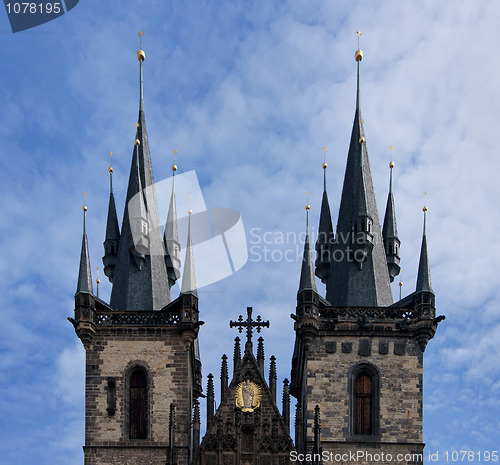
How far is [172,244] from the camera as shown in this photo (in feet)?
140

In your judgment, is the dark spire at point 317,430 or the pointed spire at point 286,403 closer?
the dark spire at point 317,430

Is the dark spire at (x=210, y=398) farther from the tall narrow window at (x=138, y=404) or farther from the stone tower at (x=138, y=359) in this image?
the tall narrow window at (x=138, y=404)

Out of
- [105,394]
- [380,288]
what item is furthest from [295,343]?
[105,394]

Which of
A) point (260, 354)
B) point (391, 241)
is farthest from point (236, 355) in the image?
point (391, 241)

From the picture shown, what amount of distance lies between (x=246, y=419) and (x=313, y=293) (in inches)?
134

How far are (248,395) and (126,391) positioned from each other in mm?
2910

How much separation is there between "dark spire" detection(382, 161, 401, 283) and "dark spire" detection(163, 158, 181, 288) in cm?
545

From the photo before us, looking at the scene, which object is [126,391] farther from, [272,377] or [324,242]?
[324,242]

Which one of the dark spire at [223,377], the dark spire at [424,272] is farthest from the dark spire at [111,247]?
the dark spire at [424,272]

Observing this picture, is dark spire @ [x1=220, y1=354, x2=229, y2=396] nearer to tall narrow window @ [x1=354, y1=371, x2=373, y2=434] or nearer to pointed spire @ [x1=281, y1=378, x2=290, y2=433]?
pointed spire @ [x1=281, y1=378, x2=290, y2=433]

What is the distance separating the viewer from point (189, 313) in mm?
39094

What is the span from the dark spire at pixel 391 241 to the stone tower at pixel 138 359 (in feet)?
17.2

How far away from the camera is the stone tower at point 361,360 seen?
1491 inches

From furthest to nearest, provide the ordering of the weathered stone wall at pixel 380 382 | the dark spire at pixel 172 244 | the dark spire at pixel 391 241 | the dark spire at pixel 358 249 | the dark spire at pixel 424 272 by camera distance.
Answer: the dark spire at pixel 172 244
the dark spire at pixel 391 241
the dark spire at pixel 358 249
the dark spire at pixel 424 272
the weathered stone wall at pixel 380 382
